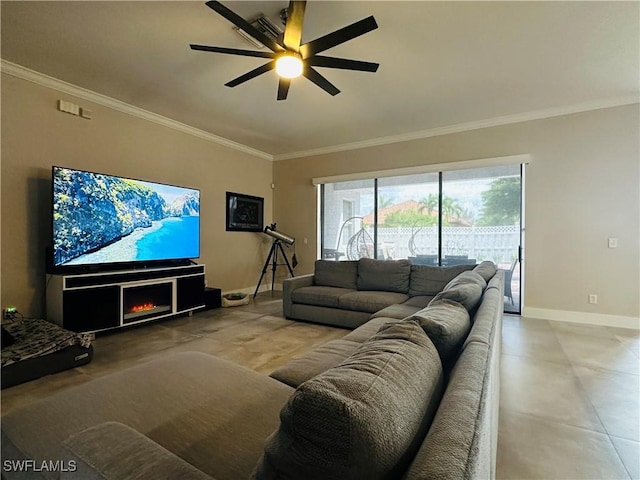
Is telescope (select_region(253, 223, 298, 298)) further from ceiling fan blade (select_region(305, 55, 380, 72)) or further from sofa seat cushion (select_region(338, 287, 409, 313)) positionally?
ceiling fan blade (select_region(305, 55, 380, 72))

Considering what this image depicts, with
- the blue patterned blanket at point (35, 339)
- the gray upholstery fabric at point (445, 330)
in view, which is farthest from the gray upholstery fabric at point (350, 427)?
the blue patterned blanket at point (35, 339)

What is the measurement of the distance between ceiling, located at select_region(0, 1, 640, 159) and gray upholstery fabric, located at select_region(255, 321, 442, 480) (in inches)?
101

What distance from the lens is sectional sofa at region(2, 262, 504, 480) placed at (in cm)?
54

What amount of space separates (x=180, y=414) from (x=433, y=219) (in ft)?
15.0

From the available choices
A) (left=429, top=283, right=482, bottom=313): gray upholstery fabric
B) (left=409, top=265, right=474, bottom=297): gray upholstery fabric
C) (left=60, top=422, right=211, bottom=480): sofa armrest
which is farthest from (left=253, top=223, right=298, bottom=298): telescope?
(left=60, top=422, right=211, bottom=480): sofa armrest

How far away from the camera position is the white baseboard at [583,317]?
3707 mm

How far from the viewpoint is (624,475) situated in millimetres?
1453

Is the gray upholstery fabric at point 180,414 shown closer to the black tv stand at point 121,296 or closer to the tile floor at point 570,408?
the tile floor at point 570,408

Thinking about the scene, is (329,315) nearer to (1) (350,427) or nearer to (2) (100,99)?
(1) (350,427)

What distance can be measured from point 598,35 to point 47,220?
5.49 metres

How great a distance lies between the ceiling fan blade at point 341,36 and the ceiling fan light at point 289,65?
0.22 ft

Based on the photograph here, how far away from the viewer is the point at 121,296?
3.38 meters

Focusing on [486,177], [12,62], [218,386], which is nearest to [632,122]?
[486,177]

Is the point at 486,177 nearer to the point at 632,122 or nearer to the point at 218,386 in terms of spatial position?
the point at 632,122
